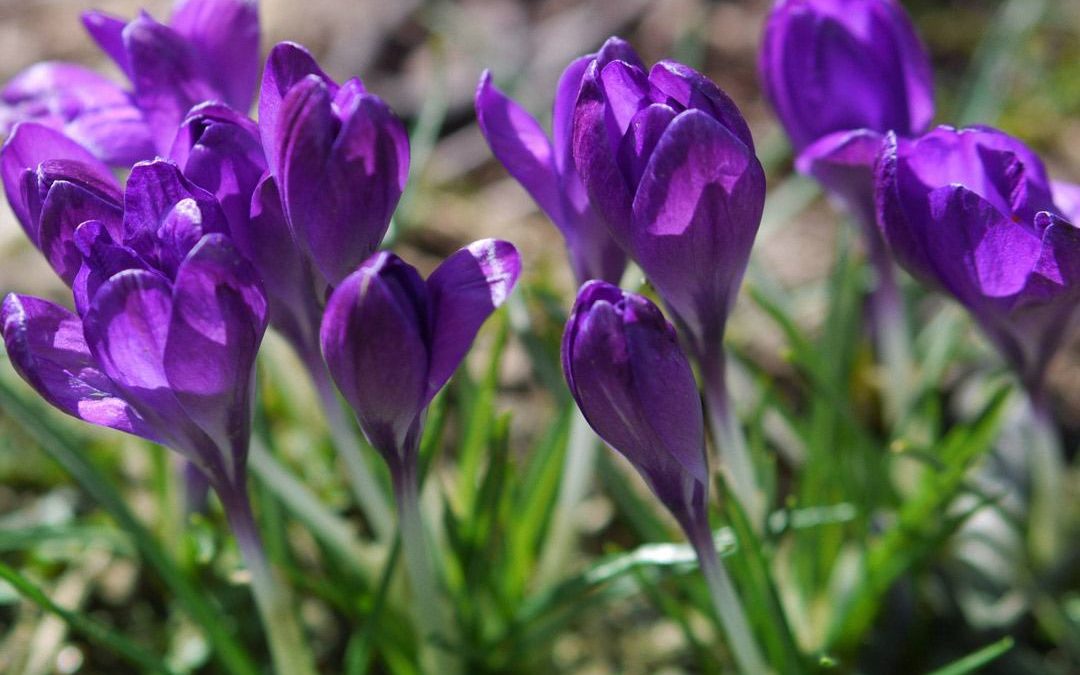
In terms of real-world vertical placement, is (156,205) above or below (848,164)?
above

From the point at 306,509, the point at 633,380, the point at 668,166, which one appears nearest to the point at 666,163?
the point at 668,166

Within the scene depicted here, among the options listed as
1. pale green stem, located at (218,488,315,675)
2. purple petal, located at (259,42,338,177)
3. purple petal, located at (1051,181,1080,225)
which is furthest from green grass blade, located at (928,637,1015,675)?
purple petal, located at (259,42,338,177)

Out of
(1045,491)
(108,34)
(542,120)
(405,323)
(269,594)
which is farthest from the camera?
(542,120)

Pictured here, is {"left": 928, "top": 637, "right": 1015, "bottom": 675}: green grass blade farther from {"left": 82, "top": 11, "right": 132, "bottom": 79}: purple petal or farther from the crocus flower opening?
{"left": 82, "top": 11, "right": 132, "bottom": 79}: purple petal

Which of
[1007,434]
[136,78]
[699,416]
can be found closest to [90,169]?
[136,78]

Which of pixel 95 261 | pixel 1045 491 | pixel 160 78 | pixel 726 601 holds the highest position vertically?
pixel 160 78

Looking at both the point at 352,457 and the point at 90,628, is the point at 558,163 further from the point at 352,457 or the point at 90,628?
the point at 90,628

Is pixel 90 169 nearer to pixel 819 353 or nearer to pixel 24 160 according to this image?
pixel 24 160
